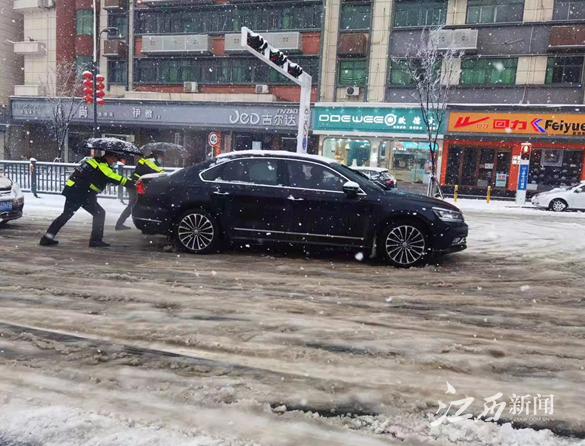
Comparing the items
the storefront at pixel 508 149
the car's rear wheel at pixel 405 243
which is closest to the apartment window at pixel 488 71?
the storefront at pixel 508 149

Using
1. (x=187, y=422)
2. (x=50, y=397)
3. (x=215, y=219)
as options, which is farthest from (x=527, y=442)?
(x=215, y=219)

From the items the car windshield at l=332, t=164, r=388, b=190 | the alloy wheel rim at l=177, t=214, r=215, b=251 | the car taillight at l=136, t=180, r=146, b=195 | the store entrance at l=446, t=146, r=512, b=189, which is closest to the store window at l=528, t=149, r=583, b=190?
the store entrance at l=446, t=146, r=512, b=189

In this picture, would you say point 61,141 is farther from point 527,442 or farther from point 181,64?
point 527,442

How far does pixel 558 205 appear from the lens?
18.5 meters

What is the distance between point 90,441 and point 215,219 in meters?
4.67

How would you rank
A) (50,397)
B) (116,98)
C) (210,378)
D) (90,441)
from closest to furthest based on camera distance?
1. (90,441)
2. (50,397)
3. (210,378)
4. (116,98)

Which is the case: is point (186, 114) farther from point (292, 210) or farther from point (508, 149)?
point (292, 210)

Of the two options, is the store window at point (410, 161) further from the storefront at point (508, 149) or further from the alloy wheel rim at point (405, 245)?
the alloy wheel rim at point (405, 245)

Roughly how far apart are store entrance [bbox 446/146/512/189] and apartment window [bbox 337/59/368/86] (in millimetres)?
6795

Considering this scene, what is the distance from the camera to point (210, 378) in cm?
299

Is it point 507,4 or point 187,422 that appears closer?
point 187,422

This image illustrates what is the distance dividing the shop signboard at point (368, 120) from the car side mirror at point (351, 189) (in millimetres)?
20655

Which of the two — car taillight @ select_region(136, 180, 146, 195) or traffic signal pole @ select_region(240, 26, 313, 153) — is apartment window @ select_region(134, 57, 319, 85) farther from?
car taillight @ select_region(136, 180, 146, 195)

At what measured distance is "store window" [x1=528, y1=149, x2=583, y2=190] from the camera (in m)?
23.9
